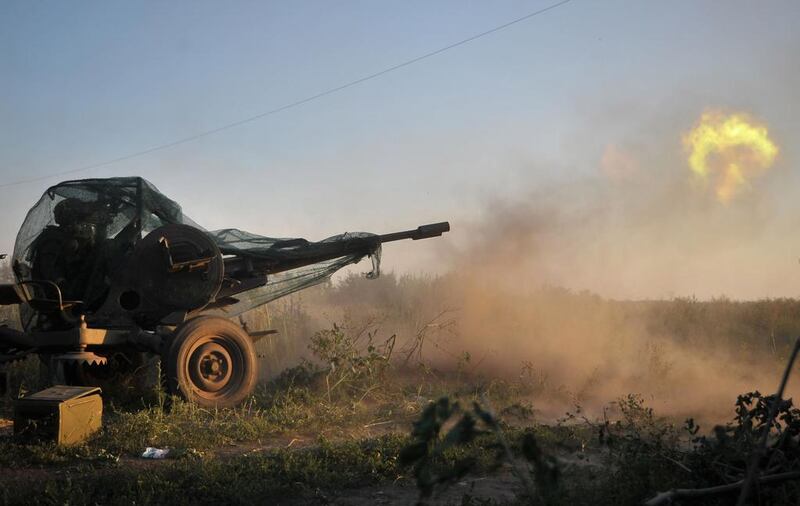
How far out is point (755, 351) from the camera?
1488cm

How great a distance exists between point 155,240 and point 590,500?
6669mm

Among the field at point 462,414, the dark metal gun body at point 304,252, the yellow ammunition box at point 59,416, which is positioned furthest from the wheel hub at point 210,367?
the yellow ammunition box at point 59,416

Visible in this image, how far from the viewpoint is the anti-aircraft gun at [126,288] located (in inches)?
354

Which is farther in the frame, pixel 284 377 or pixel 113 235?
pixel 284 377

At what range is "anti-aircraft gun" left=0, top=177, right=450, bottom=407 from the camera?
9000 mm

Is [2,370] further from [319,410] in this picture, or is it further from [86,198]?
[319,410]

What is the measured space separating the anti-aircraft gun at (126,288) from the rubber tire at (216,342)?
14 mm

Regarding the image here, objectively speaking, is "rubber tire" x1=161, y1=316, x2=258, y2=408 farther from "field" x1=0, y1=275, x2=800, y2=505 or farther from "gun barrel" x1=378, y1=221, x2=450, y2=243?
"gun barrel" x1=378, y1=221, x2=450, y2=243

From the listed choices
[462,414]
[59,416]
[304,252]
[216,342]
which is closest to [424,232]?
[304,252]

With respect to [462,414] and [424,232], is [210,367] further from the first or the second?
[462,414]

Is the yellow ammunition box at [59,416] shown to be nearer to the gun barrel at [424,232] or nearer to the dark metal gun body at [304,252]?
the dark metal gun body at [304,252]

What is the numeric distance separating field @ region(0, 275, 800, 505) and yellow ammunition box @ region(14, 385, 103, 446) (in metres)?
0.17

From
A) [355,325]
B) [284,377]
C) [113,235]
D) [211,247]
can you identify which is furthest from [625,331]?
[113,235]

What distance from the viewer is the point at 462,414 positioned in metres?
2.32
